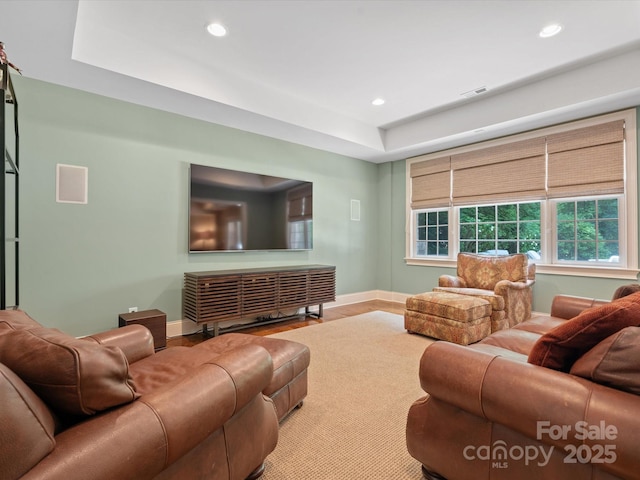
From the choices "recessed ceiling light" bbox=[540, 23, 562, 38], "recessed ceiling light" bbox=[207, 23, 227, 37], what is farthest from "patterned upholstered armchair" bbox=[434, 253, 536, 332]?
"recessed ceiling light" bbox=[207, 23, 227, 37]

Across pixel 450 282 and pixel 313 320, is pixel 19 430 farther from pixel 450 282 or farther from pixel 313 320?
pixel 450 282

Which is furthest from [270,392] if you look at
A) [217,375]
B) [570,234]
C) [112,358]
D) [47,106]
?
[570,234]

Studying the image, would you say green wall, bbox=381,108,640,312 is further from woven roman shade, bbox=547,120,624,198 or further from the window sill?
woven roman shade, bbox=547,120,624,198

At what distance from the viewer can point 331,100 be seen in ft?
13.3

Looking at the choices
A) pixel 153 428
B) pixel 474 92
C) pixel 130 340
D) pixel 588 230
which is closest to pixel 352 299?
pixel 588 230

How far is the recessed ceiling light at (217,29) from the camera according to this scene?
2633 millimetres

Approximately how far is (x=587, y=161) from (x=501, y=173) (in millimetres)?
939

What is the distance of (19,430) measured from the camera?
0.68m

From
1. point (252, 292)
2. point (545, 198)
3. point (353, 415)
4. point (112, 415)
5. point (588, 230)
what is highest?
point (545, 198)

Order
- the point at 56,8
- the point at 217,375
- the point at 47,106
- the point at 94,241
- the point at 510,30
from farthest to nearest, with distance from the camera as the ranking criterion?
the point at 94,241, the point at 47,106, the point at 510,30, the point at 56,8, the point at 217,375

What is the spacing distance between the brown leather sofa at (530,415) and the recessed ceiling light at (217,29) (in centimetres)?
285

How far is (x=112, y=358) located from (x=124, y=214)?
2.92 m

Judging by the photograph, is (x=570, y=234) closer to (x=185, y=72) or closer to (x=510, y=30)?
(x=510, y=30)

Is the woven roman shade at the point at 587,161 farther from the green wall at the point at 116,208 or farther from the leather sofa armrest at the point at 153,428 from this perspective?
the leather sofa armrest at the point at 153,428
